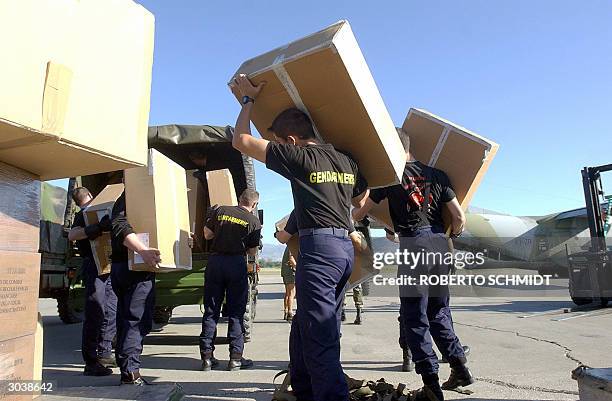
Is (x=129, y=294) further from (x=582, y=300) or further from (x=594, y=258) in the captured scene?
(x=582, y=300)

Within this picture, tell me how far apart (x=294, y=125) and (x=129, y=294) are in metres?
2.19

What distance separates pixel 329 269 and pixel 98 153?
51.1 inches

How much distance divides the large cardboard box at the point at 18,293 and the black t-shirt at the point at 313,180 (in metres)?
1.30

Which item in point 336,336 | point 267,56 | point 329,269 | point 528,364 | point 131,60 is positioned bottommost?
point 528,364

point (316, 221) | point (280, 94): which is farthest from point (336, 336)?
point (280, 94)

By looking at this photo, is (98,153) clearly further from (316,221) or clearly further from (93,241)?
(93,241)

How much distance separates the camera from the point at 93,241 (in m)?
4.57

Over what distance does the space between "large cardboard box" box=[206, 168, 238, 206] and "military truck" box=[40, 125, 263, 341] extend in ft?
2.09

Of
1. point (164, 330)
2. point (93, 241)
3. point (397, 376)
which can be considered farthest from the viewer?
point (164, 330)

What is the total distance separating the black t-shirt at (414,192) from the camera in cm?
363

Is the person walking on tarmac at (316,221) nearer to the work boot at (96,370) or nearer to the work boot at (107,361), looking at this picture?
the work boot at (96,370)

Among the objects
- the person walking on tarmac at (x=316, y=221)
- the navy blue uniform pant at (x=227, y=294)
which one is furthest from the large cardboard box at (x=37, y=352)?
the navy blue uniform pant at (x=227, y=294)

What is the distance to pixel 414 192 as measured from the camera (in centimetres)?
363

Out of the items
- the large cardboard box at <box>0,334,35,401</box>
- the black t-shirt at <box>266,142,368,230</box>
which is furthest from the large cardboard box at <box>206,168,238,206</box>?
the large cardboard box at <box>0,334,35,401</box>
